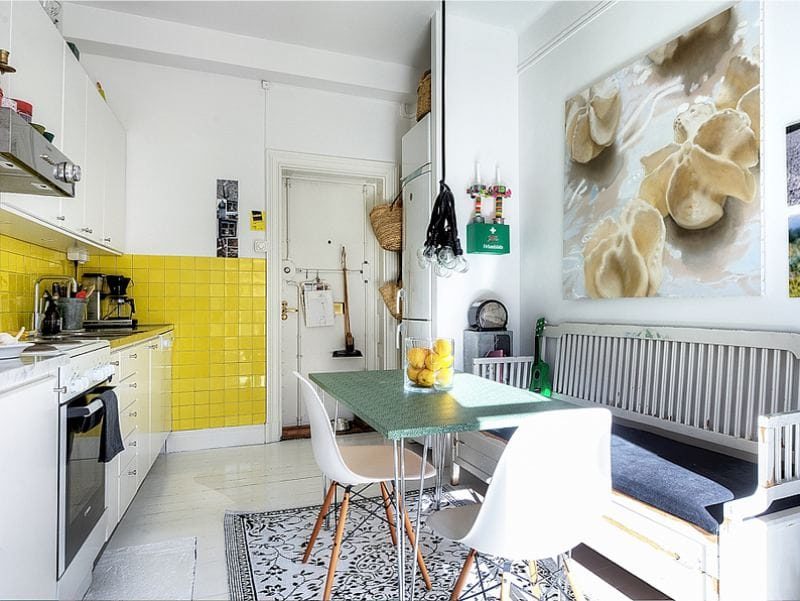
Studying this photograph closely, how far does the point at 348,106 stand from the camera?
4195mm

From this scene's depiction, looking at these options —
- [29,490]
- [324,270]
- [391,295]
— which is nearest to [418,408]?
[29,490]

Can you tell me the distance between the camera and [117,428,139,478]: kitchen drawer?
2203mm

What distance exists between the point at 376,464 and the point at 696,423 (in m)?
1.44

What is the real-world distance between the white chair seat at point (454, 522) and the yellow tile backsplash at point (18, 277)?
227cm

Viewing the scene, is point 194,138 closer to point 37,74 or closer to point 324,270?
point 324,270

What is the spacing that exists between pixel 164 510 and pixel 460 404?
1.84 metres

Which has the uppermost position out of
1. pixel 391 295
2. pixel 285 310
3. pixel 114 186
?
pixel 114 186

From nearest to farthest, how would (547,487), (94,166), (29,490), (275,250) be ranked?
(547,487)
(29,490)
(94,166)
(275,250)

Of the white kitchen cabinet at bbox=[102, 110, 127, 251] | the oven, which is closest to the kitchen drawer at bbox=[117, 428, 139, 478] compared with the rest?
the oven

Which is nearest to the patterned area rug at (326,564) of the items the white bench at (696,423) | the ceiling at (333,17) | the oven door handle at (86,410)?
the white bench at (696,423)

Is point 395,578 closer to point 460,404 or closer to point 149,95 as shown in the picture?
point 460,404

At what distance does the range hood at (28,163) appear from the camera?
1.47 metres

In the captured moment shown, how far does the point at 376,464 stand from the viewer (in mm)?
1959

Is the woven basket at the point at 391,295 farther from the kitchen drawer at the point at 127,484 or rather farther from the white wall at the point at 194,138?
the kitchen drawer at the point at 127,484
